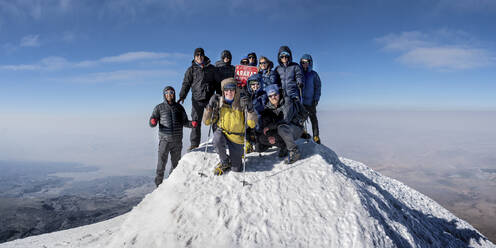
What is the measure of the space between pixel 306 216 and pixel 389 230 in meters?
1.98

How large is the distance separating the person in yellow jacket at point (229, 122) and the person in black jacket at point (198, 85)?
2033 mm

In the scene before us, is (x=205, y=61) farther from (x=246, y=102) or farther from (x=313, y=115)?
(x=313, y=115)

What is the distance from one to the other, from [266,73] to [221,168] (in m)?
3.86

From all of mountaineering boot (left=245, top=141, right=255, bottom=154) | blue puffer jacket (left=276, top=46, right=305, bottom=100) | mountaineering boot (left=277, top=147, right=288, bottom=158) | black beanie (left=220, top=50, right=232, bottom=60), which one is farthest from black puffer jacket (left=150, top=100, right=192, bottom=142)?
blue puffer jacket (left=276, top=46, right=305, bottom=100)

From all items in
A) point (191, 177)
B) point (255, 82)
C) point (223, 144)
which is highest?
point (255, 82)

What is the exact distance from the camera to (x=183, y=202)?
5.39 metres

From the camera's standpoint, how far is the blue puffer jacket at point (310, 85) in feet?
29.6

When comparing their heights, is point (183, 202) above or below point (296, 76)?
below

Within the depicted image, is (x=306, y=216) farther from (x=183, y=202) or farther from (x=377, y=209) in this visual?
(x=183, y=202)

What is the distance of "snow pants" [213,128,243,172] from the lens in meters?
6.02

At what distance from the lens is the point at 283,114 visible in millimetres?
6633

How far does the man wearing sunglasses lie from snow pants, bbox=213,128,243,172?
98 centimetres

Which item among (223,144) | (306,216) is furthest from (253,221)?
(223,144)

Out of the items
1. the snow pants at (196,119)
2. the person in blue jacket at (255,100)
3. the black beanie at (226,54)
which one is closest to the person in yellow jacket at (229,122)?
the person in blue jacket at (255,100)
